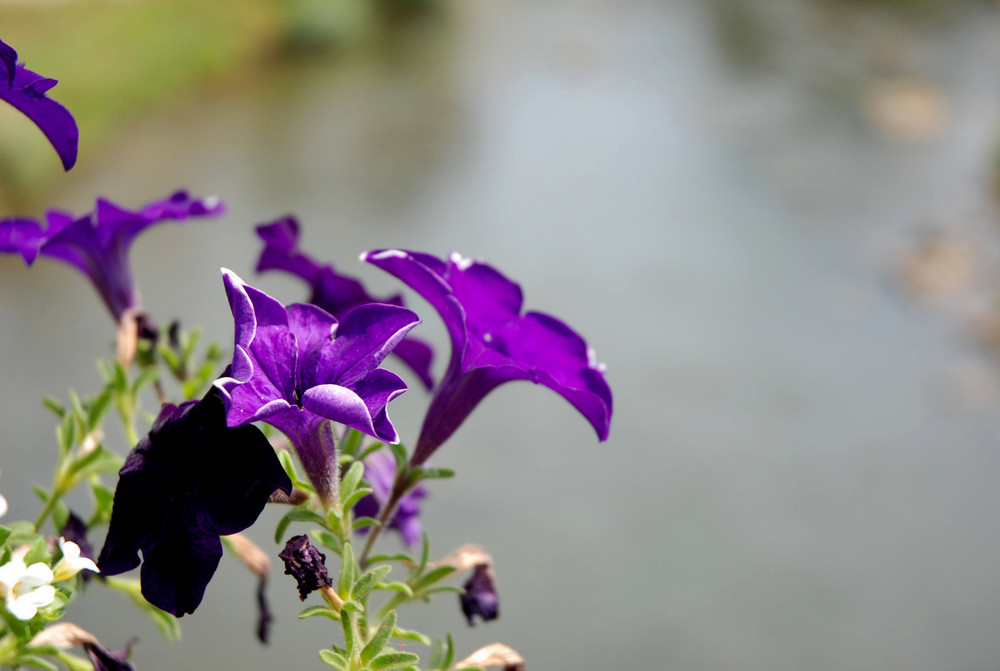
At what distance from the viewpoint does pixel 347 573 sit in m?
0.33

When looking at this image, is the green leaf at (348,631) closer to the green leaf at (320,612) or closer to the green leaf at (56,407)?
the green leaf at (320,612)

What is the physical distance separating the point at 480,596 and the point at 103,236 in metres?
0.24

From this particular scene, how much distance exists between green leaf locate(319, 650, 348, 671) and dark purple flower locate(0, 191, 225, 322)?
0.62 feet

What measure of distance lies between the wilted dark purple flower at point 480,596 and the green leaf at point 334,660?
0.13 metres

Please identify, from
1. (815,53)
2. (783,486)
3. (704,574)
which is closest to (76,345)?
(704,574)

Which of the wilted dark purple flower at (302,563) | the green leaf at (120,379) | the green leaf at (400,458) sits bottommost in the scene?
the wilted dark purple flower at (302,563)

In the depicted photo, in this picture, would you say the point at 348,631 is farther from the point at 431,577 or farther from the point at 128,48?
the point at 128,48

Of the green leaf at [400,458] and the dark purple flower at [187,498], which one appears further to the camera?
the green leaf at [400,458]

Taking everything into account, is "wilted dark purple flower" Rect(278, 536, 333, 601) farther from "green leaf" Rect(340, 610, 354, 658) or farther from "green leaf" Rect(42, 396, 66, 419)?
"green leaf" Rect(42, 396, 66, 419)

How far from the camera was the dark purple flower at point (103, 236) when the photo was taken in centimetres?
41

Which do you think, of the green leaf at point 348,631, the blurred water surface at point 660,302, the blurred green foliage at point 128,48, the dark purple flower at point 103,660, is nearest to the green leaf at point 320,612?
the green leaf at point 348,631

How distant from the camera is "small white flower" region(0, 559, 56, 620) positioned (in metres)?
0.29

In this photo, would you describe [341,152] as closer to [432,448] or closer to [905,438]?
[905,438]

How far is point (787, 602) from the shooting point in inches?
76.4
